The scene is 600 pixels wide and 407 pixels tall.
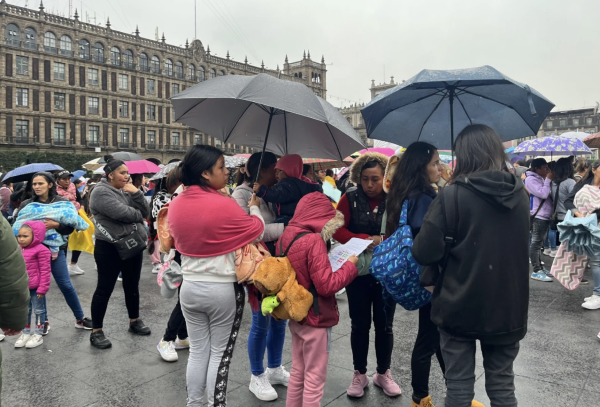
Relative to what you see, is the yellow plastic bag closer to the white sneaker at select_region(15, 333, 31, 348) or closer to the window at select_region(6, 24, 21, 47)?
the white sneaker at select_region(15, 333, 31, 348)

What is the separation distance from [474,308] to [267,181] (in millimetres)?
1900

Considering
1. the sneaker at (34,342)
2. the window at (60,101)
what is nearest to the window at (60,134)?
the window at (60,101)

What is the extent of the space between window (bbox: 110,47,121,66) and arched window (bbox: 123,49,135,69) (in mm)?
645

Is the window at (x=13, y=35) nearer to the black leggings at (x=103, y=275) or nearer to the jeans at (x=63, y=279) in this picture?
the jeans at (x=63, y=279)

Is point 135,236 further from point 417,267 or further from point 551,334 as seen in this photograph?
point 551,334

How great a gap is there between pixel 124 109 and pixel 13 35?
12.5 m

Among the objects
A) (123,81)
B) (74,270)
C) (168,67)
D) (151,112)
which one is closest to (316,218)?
(74,270)

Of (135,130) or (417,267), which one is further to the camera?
(135,130)

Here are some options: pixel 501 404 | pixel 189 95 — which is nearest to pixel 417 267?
pixel 501 404

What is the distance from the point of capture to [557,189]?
700 centimetres

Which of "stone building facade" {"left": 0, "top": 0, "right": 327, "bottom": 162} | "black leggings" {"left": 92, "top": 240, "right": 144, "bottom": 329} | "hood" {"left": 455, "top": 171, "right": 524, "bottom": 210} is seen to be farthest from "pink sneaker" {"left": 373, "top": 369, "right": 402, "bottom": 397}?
"stone building facade" {"left": 0, "top": 0, "right": 327, "bottom": 162}

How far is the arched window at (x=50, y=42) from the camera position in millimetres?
45981

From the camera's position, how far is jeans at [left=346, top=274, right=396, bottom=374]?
3246 mm

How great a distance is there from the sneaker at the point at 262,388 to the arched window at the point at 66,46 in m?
53.2
